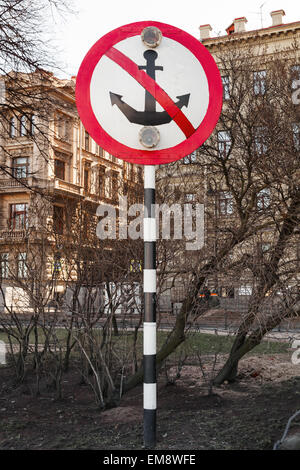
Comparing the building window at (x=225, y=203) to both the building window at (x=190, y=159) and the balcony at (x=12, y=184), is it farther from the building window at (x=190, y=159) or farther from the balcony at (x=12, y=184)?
the balcony at (x=12, y=184)

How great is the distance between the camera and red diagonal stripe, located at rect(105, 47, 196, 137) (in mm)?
3604

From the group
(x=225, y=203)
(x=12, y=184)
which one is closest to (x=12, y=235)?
(x=12, y=184)

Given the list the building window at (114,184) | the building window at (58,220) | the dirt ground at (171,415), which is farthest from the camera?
the building window at (114,184)

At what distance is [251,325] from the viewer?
5.45 meters

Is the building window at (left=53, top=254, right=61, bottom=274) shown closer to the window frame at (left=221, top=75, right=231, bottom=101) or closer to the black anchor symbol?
the window frame at (left=221, top=75, right=231, bottom=101)

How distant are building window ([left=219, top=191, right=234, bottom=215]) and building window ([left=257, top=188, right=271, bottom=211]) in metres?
0.39

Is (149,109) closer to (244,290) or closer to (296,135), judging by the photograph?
(244,290)

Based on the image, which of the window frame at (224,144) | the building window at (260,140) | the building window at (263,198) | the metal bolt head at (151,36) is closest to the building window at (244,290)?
the building window at (263,198)

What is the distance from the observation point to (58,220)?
7.64m

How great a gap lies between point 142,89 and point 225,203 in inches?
152

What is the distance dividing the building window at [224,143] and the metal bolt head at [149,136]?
12.6 feet

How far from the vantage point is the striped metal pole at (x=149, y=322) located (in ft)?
11.6
